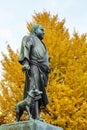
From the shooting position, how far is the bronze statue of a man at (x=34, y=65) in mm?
7406

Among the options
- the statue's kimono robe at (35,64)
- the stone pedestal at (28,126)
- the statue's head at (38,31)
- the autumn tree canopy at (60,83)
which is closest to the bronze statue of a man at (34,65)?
the statue's kimono robe at (35,64)

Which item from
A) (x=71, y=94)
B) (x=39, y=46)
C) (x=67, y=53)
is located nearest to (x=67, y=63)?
(x=67, y=53)

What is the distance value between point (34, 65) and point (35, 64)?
0.03 metres

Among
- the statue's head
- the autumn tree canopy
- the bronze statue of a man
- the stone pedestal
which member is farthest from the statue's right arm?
the autumn tree canopy

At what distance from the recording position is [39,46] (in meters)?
7.73

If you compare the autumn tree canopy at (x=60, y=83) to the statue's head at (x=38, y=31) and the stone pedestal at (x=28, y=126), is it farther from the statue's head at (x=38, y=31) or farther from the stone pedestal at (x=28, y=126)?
the stone pedestal at (x=28, y=126)

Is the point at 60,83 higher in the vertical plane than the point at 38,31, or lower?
lower

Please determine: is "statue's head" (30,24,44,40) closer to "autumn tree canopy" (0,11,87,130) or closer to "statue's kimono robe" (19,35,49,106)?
"statue's kimono robe" (19,35,49,106)

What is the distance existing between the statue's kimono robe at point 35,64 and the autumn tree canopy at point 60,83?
832cm

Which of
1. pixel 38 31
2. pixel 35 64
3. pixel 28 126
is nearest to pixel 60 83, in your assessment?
pixel 38 31

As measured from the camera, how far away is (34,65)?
24.6 ft

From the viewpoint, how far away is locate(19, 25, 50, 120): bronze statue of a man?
24.3ft

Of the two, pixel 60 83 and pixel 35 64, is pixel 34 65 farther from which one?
pixel 60 83

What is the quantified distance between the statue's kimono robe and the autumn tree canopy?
8.32m
